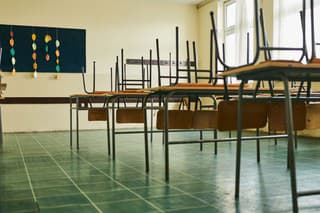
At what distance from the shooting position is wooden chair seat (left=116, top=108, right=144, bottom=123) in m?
3.83

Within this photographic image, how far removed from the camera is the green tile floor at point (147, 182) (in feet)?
5.90

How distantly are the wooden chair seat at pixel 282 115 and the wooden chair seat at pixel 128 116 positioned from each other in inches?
65.1

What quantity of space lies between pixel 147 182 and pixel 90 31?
5746mm

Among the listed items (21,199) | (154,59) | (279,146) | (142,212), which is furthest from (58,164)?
(154,59)

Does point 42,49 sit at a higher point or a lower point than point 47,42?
lower

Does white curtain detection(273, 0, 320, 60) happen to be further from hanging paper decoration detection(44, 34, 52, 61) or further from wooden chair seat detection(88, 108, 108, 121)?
hanging paper decoration detection(44, 34, 52, 61)

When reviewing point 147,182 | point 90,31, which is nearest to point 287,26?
point 90,31

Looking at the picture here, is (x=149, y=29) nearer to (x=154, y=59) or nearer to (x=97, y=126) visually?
(x=154, y=59)

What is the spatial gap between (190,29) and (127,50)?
1623mm

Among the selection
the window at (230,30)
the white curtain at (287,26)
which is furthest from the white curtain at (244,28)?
the white curtain at (287,26)

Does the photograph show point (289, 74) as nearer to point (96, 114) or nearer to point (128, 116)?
point (128, 116)

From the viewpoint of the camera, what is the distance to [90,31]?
7543mm

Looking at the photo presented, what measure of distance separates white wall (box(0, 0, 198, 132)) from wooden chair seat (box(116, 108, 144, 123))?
12.6ft

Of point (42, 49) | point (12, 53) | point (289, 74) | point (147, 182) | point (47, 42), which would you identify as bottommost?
point (147, 182)
